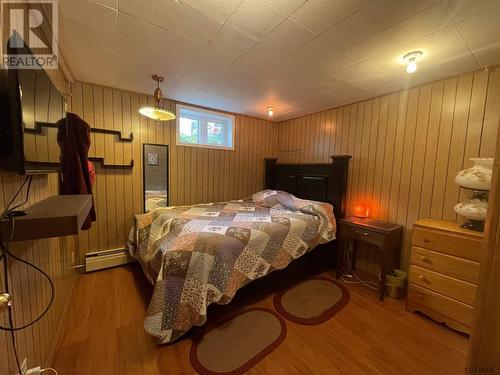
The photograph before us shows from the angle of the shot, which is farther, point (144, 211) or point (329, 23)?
point (144, 211)

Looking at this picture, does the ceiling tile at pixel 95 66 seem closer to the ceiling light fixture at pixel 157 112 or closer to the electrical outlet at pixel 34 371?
the ceiling light fixture at pixel 157 112

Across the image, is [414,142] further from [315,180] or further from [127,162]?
[127,162]

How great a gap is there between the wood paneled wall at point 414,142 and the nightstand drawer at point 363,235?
0.46 meters

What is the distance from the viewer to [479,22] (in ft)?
4.25

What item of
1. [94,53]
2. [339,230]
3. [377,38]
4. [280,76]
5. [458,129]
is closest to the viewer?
[377,38]

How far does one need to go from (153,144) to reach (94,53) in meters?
1.19

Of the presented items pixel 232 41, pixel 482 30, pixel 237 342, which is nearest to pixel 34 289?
pixel 237 342

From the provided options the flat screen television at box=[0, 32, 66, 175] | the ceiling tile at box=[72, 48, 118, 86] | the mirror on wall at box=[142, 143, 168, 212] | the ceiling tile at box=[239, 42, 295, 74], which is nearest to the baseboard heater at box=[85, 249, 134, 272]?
the mirror on wall at box=[142, 143, 168, 212]

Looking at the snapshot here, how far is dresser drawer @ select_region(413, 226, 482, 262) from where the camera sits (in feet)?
5.28

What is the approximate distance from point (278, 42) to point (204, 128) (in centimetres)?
201

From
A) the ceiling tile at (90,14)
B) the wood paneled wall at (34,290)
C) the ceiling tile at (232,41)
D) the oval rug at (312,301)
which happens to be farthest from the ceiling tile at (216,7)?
the oval rug at (312,301)

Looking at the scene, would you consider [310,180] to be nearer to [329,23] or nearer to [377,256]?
[377,256]

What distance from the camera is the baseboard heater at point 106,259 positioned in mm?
2475

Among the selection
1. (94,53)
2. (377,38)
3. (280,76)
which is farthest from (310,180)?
(94,53)
